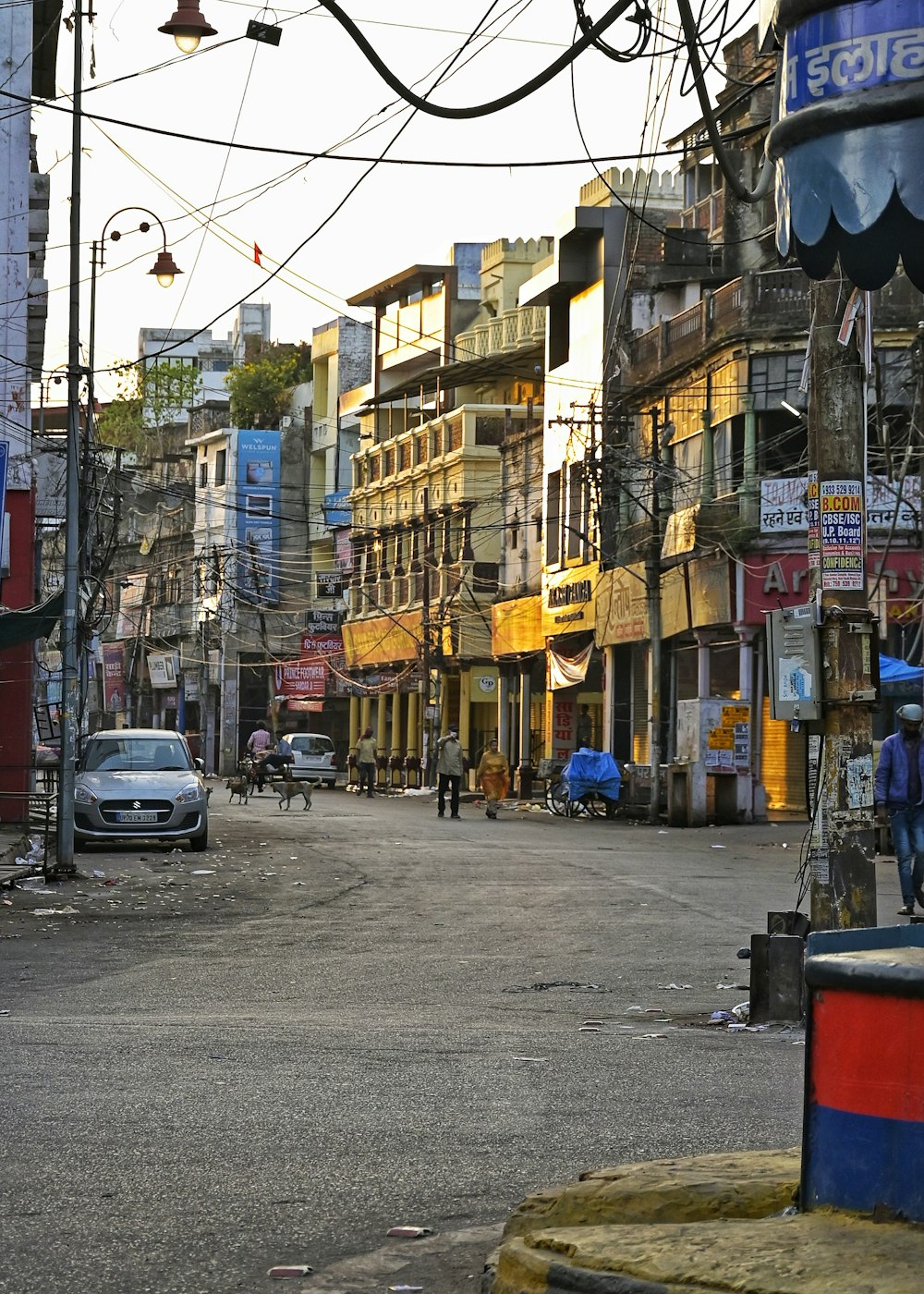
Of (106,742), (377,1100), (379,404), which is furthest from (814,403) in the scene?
(379,404)

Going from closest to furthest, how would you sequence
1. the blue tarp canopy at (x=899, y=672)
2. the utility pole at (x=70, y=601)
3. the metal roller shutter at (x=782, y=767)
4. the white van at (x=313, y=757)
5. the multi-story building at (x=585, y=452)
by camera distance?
the utility pole at (x=70, y=601)
the blue tarp canopy at (x=899, y=672)
the metal roller shutter at (x=782, y=767)
the multi-story building at (x=585, y=452)
the white van at (x=313, y=757)

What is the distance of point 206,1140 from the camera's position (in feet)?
23.6

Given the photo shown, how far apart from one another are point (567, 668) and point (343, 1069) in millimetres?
42923

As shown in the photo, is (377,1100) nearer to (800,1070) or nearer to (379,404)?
(800,1070)

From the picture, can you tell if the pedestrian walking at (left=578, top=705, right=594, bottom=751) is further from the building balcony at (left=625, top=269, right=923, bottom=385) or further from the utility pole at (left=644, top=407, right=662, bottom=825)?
the building balcony at (left=625, top=269, right=923, bottom=385)

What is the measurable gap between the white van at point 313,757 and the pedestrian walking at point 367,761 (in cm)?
745

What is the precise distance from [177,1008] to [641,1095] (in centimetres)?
410

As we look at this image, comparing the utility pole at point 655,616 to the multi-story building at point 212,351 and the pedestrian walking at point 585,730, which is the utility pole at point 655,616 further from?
the multi-story building at point 212,351

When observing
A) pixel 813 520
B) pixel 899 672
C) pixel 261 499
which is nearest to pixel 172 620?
pixel 261 499

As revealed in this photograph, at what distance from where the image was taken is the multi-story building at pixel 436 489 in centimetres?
6550

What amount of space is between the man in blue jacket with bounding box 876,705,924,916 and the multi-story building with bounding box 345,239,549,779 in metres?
40.5

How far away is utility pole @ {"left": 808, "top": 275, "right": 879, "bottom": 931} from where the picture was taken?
1085 cm

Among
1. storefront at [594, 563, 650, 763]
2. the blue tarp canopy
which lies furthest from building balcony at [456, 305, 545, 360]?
the blue tarp canopy

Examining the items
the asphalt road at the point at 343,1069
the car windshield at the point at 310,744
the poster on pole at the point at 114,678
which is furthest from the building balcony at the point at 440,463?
the asphalt road at the point at 343,1069
